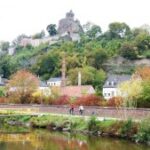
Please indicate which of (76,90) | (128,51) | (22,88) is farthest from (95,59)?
(22,88)

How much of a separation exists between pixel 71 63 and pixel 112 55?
45.9ft

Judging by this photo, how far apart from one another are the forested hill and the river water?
62080 millimetres

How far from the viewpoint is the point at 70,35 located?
191 m

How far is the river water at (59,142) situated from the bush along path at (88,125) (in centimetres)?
161

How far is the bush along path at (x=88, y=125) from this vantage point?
46900 millimetres

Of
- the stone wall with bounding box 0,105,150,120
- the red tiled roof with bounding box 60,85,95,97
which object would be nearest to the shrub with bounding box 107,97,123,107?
the stone wall with bounding box 0,105,150,120

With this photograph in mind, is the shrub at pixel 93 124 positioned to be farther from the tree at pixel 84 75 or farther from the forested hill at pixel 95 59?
the tree at pixel 84 75

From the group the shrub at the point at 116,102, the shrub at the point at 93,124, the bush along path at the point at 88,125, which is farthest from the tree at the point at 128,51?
the shrub at the point at 93,124

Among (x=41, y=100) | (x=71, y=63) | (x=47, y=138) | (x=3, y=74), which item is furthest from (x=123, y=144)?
(x=3, y=74)

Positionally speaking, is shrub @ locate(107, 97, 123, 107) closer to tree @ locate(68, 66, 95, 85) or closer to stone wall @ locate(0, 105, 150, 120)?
stone wall @ locate(0, 105, 150, 120)

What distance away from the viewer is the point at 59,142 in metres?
48.8

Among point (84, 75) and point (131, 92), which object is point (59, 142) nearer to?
point (131, 92)

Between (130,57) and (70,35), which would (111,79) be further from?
Answer: (70,35)

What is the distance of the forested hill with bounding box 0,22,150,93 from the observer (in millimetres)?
124700
